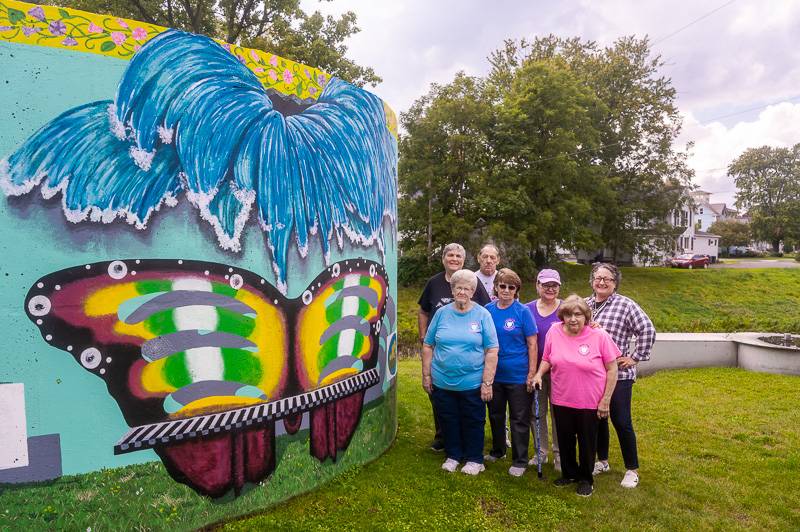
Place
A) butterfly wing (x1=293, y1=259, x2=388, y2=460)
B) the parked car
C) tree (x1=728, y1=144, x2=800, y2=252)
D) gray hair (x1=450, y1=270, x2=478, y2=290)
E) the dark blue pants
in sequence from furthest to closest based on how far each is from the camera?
tree (x1=728, y1=144, x2=800, y2=252), the parked car, the dark blue pants, gray hair (x1=450, y1=270, x2=478, y2=290), butterfly wing (x1=293, y1=259, x2=388, y2=460)

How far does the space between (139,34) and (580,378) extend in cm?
360

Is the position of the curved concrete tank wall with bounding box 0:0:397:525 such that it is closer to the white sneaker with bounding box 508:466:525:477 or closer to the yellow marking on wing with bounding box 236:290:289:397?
the yellow marking on wing with bounding box 236:290:289:397

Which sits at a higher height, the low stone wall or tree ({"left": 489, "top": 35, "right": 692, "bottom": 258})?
tree ({"left": 489, "top": 35, "right": 692, "bottom": 258})

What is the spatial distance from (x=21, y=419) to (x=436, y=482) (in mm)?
2763

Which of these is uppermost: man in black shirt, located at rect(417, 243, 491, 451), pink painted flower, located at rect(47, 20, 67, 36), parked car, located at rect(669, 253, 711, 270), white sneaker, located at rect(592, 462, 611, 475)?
pink painted flower, located at rect(47, 20, 67, 36)

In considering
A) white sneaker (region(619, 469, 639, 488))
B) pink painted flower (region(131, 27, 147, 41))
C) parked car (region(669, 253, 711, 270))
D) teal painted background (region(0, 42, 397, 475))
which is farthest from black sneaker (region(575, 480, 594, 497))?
parked car (region(669, 253, 711, 270))

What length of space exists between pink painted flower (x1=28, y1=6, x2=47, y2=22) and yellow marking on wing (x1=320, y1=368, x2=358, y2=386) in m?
2.75

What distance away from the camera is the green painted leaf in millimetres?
2666

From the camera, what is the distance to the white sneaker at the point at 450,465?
427 cm

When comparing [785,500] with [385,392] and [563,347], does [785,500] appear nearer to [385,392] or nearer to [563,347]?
[563,347]

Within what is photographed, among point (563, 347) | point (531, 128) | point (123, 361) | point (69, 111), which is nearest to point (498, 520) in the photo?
point (563, 347)

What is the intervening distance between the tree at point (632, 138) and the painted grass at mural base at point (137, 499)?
25325 mm

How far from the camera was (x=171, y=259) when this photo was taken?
10.1 ft

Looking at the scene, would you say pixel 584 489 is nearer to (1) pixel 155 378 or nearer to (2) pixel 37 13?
(1) pixel 155 378
